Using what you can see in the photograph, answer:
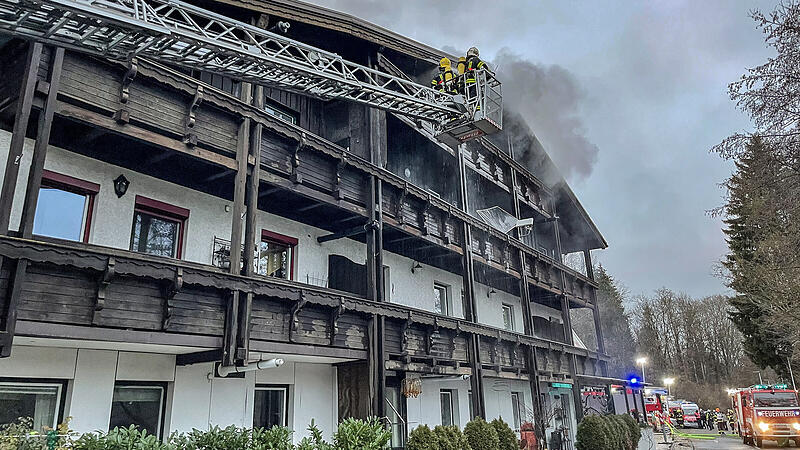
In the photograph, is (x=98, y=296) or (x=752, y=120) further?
(x=752, y=120)

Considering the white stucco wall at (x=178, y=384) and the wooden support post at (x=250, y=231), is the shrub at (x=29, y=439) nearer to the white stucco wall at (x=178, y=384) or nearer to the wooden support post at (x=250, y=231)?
the white stucco wall at (x=178, y=384)

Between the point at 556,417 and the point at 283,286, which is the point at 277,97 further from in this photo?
the point at 556,417

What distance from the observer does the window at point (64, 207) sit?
29.2 feet

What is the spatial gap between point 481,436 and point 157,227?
343 inches

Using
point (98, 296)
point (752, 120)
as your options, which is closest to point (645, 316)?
point (752, 120)

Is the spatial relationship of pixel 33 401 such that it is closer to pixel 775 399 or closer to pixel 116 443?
pixel 116 443

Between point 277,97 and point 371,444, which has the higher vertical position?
point 277,97

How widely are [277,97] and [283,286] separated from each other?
19.6 ft

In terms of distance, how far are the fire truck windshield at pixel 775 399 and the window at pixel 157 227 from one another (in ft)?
94.1

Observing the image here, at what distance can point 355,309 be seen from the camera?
11.5 meters

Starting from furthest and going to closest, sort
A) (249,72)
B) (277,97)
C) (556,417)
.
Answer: (556,417) → (277,97) → (249,72)

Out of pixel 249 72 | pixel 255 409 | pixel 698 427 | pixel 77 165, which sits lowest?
pixel 698 427

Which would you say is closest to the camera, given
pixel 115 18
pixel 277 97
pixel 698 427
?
pixel 115 18

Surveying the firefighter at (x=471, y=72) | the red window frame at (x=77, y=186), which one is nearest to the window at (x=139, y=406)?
the red window frame at (x=77, y=186)
